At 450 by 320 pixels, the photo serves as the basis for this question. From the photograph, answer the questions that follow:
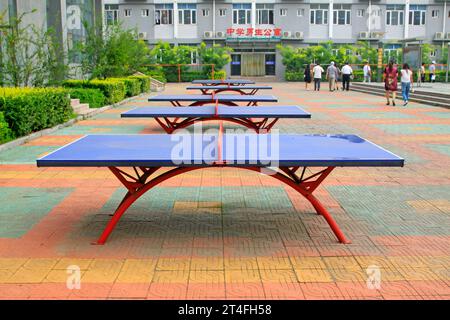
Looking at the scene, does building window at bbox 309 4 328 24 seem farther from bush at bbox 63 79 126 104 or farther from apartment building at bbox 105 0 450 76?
bush at bbox 63 79 126 104

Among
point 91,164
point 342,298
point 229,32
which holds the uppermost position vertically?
point 229,32

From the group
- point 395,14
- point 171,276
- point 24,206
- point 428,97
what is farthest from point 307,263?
point 395,14

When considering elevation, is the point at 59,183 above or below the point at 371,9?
below

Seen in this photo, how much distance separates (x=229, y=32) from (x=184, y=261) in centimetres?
4303

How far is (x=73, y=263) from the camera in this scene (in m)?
4.72

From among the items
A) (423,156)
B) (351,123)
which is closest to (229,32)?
(351,123)

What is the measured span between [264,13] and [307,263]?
4393cm

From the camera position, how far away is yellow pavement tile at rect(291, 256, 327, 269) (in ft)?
15.2

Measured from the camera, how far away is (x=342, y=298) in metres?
4.03

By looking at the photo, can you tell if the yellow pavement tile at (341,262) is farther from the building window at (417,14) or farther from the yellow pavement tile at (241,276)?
the building window at (417,14)

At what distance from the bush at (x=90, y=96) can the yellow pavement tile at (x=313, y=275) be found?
13806 millimetres

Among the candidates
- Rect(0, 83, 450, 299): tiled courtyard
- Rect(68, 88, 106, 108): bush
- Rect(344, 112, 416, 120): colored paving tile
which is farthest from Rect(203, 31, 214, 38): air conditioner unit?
Rect(0, 83, 450, 299): tiled courtyard

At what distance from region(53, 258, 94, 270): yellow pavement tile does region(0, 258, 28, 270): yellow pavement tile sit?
313 mm

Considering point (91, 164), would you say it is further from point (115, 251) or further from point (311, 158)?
point (311, 158)
